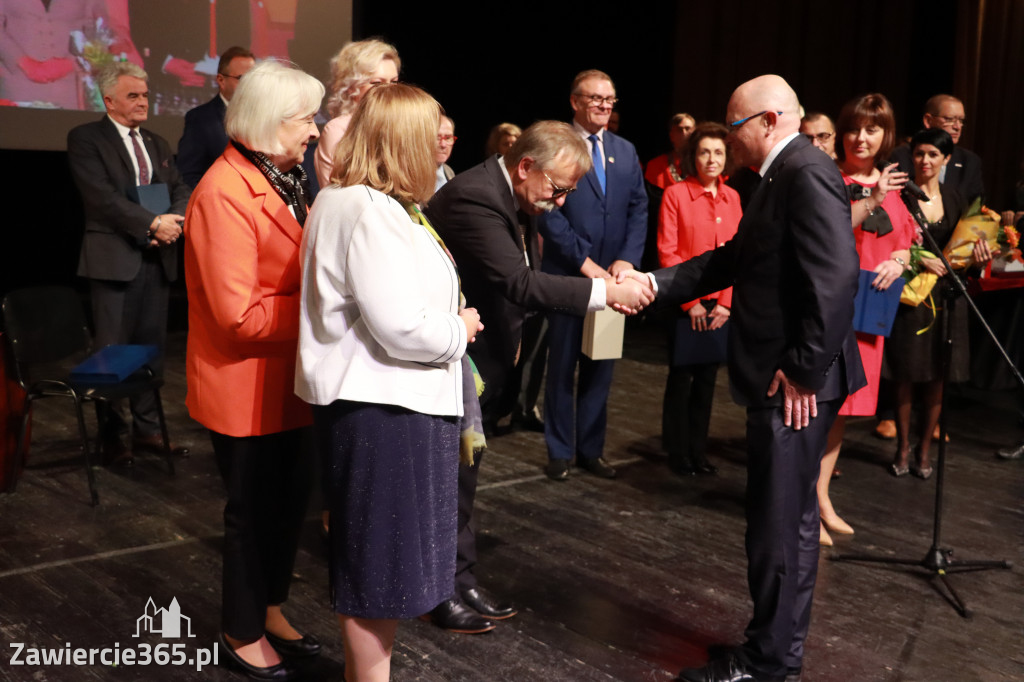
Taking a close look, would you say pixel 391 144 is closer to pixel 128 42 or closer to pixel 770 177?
pixel 770 177

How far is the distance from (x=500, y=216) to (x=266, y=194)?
2.18 feet

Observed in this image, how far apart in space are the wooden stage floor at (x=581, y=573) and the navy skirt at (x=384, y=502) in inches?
24.4

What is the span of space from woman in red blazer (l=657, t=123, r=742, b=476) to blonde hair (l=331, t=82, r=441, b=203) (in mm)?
2493

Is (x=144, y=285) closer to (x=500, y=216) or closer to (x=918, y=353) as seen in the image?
(x=500, y=216)

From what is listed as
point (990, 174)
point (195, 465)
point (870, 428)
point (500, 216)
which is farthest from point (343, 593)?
point (990, 174)

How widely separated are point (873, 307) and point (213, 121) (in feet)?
10.5

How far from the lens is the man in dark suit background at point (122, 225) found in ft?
14.4

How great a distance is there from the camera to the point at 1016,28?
7852 mm

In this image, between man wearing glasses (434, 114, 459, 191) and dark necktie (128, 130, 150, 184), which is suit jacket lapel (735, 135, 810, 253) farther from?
dark necktie (128, 130, 150, 184)

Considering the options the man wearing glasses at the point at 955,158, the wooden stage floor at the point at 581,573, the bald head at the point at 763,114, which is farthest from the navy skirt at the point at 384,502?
the man wearing glasses at the point at 955,158

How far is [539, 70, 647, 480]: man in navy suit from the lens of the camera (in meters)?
4.41

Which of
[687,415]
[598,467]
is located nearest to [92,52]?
[598,467]

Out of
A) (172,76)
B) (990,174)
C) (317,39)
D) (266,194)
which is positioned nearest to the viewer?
(266,194)

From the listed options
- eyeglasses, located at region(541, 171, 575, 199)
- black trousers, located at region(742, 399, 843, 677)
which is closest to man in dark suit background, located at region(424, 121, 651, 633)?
eyeglasses, located at region(541, 171, 575, 199)
